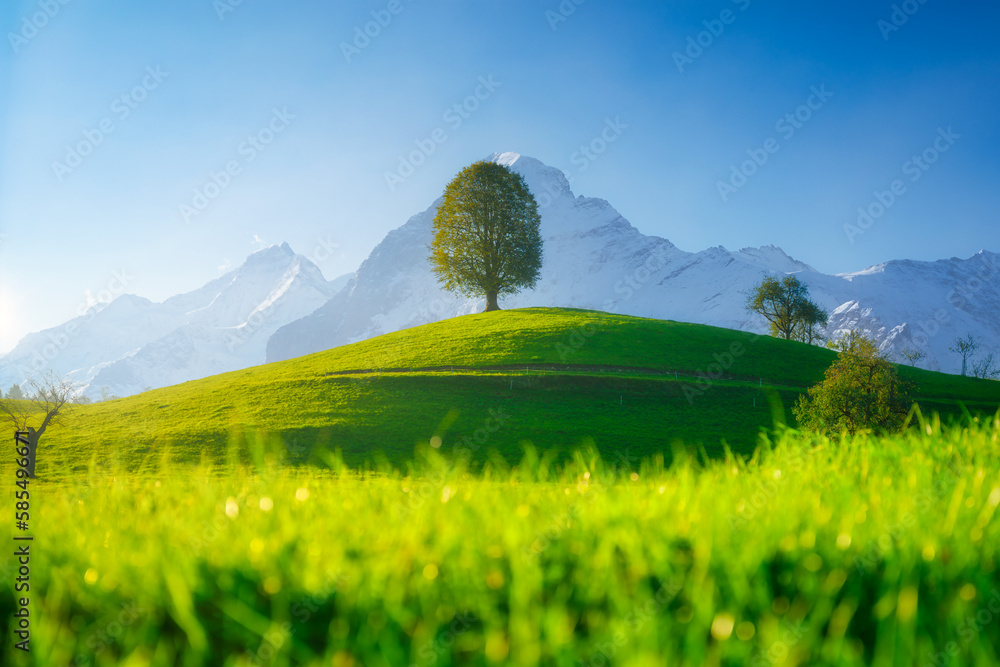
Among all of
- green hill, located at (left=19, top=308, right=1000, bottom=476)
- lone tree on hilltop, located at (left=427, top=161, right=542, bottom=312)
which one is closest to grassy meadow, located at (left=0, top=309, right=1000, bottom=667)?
green hill, located at (left=19, top=308, right=1000, bottom=476)

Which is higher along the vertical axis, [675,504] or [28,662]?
[675,504]

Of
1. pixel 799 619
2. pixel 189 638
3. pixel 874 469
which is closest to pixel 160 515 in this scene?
pixel 189 638

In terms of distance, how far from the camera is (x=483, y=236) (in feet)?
242

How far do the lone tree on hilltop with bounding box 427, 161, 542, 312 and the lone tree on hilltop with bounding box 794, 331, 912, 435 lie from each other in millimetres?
47040

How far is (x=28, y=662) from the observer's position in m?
2.30

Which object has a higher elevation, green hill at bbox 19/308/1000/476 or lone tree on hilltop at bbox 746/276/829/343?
lone tree on hilltop at bbox 746/276/829/343

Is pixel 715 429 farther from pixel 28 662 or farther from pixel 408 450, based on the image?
pixel 28 662

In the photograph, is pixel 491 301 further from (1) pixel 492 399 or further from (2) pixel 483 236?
(1) pixel 492 399

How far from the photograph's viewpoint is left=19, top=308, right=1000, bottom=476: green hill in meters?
34.0

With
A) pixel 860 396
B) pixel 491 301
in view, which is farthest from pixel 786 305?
pixel 860 396

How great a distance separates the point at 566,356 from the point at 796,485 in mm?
45920

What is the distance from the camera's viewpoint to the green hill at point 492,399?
34000mm

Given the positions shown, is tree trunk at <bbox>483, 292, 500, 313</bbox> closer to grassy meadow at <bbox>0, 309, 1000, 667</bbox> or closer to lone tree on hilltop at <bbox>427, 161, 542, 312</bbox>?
lone tree on hilltop at <bbox>427, 161, 542, 312</bbox>

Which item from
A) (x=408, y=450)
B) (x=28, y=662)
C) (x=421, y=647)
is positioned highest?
(x=421, y=647)
